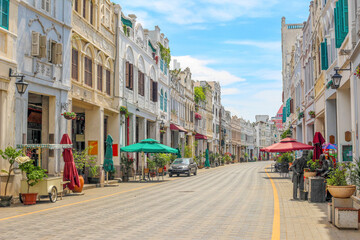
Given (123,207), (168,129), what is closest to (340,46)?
(123,207)

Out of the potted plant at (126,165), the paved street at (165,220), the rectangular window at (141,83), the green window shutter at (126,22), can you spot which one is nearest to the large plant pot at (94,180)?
the potted plant at (126,165)

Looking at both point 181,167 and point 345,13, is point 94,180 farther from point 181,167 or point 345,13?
point 345,13

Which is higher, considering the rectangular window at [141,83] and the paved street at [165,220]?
the rectangular window at [141,83]

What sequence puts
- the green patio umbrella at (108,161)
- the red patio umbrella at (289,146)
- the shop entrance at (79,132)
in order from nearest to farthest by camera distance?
1. the green patio umbrella at (108,161)
2. the red patio umbrella at (289,146)
3. the shop entrance at (79,132)

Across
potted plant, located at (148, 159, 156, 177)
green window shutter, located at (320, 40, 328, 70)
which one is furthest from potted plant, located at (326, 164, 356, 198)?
potted plant, located at (148, 159, 156, 177)

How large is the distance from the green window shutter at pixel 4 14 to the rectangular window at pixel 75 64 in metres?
6.09

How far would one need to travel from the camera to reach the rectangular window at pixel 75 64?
21875 millimetres

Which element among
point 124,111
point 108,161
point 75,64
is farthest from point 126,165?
point 75,64

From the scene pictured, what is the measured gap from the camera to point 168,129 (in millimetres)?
43812

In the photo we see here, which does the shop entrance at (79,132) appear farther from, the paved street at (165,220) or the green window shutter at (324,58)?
the green window shutter at (324,58)

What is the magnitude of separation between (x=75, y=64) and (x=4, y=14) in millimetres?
6831

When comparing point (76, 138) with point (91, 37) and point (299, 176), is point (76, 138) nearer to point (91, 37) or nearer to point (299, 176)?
point (91, 37)

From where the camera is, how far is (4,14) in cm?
1562

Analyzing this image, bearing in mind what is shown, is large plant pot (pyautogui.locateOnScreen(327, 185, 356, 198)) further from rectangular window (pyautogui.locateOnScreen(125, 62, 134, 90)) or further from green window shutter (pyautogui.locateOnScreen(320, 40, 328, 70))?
rectangular window (pyautogui.locateOnScreen(125, 62, 134, 90))
